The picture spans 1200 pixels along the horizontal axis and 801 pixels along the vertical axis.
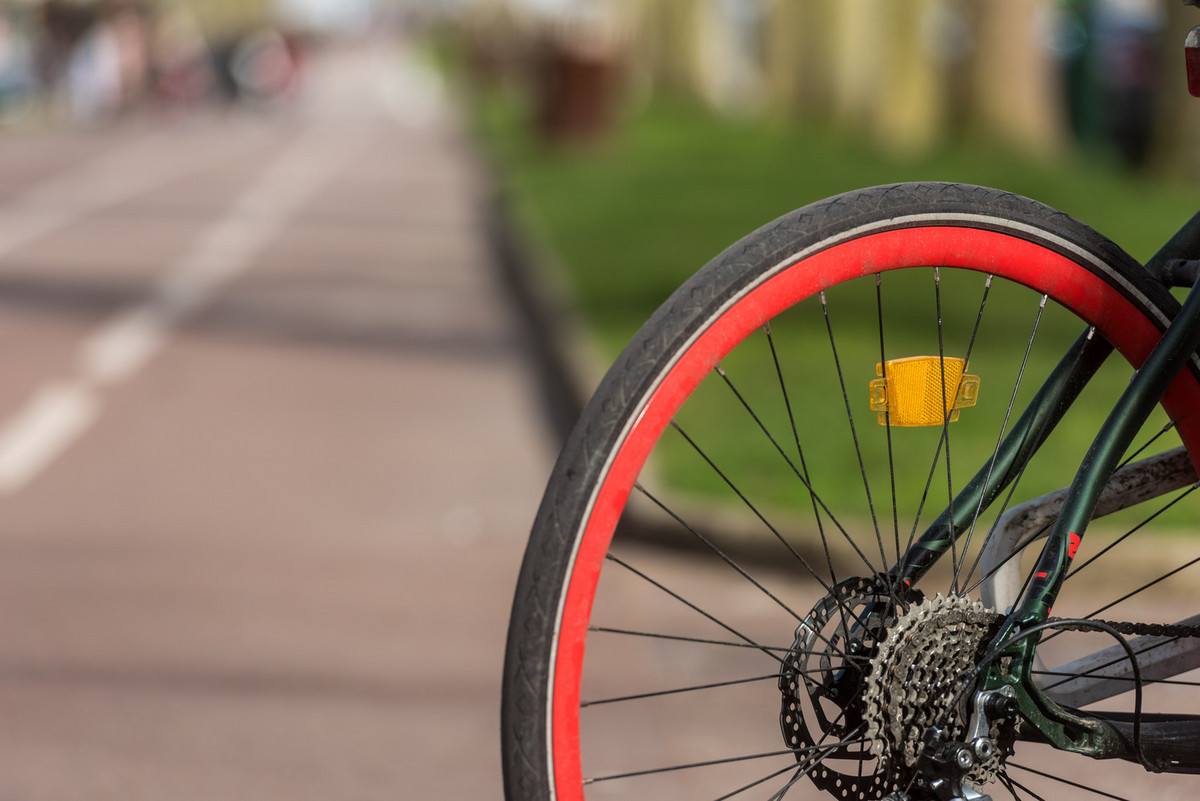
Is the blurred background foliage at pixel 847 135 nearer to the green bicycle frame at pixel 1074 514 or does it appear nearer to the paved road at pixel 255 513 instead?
the paved road at pixel 255 513

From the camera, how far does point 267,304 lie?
12.2 m

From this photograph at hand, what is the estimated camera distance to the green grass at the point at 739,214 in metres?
6.61

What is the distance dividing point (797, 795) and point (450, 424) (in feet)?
16.9

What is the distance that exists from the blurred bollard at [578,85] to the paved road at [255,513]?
874 centimetres

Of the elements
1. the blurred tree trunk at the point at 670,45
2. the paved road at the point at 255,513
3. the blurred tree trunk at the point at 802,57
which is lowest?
the paved road at the point at 255,513

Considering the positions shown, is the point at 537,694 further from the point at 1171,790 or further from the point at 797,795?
the point at 1171,790

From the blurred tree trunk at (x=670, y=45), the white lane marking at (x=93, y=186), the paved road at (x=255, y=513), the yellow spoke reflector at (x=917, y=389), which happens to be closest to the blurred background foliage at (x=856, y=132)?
the paved road at (x=255, y=513)

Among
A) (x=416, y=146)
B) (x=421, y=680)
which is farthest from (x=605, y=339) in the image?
(x=416, y=146)

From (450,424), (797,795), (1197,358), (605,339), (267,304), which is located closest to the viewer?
(1197,358)

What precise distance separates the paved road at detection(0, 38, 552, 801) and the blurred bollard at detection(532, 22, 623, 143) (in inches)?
344

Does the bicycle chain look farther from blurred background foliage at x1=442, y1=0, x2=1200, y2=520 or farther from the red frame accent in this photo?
blurred background foliage at x1=442, y1=0, x2=1200, y2=520

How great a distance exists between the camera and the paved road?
421 cm

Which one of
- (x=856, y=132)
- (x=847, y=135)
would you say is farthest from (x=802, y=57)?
(x=856, y=132)

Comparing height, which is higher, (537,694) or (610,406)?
(610,406)
